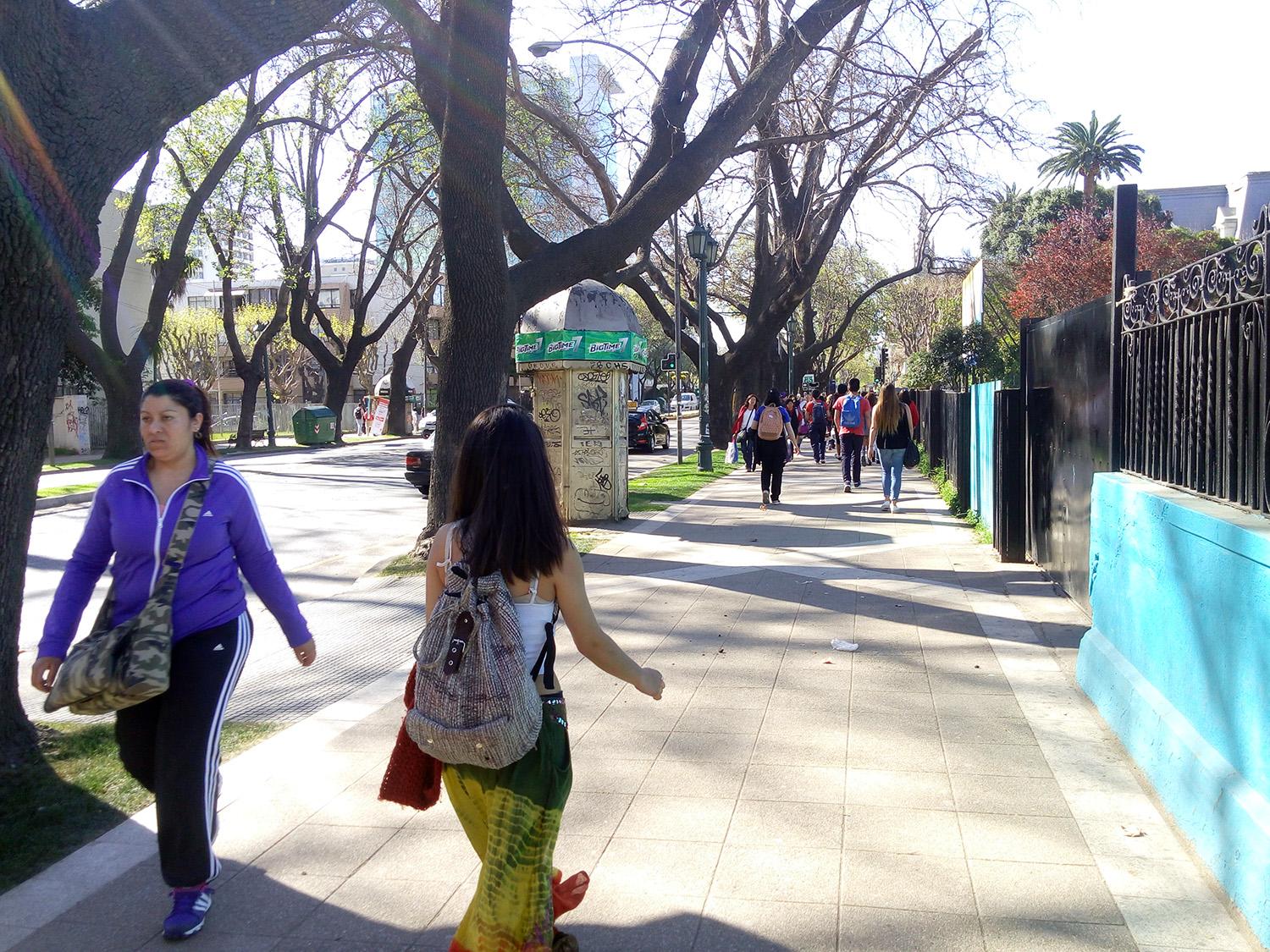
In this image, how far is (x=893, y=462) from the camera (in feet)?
47.9

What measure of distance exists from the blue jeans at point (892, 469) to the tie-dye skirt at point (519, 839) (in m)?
12.1

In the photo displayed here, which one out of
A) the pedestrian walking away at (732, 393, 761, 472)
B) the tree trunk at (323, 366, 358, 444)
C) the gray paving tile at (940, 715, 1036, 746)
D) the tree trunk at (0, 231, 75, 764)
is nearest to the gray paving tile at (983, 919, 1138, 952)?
the gray paving tile at (940, 715, 1036, 746)

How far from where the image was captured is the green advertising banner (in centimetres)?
1384

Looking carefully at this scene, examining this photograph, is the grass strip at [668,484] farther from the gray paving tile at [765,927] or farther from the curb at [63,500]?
the gray paving tile at [765,927]

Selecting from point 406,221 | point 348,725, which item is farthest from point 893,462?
point 406,221

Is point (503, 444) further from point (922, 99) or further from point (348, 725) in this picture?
point (922, 99)

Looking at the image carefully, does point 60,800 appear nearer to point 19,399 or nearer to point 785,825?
point 19,399

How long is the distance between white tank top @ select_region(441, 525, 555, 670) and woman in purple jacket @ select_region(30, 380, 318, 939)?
1087mm

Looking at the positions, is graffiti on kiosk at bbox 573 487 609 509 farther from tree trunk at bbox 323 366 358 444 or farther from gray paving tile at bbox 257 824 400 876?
tree trunk at bbox 323 366 358 444

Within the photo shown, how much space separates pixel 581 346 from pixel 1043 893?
1078 cm

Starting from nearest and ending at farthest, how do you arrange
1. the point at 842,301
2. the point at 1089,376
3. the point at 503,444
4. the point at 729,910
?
the point at 503,444 < the point at 729,910 < the point at 1089,376 < the point at 842,301

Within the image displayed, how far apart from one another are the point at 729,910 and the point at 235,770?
2.64 meters

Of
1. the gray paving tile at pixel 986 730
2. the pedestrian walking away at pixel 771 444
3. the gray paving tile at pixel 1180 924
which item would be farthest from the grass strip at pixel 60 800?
the pedestrian walking away at pixel 771 444

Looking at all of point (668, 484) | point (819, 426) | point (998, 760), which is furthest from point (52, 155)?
point (819, 426)
